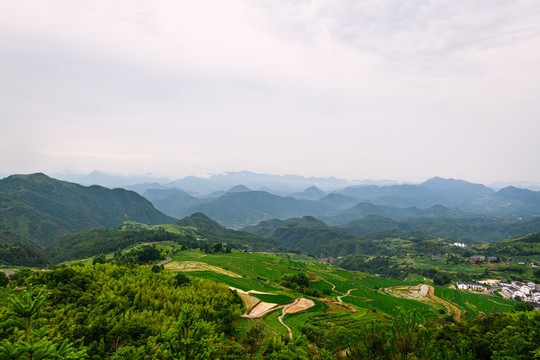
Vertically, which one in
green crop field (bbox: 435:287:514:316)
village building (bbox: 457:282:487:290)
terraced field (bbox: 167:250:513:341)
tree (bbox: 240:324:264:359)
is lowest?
village building (bbox: 457:282:487:290)

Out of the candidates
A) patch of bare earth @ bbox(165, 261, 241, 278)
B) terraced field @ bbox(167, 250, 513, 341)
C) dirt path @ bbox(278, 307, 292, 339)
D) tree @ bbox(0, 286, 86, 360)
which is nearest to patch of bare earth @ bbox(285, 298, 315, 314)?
dirt path @ bbox(278, 307, 292, 339)

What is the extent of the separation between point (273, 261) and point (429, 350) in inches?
4749

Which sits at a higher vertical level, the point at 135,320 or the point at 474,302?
the point at 135,320

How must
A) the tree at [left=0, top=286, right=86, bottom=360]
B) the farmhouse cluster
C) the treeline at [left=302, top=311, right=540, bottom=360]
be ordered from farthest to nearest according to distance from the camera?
the farmhouse cluster, the treeline at [left=302, top=311, right=540, bottom=360], the tree at [left=0, top=286, right=86, bottom=360]

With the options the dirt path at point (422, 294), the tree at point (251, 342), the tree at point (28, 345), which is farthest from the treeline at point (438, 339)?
the dirt path at point (422, 294)

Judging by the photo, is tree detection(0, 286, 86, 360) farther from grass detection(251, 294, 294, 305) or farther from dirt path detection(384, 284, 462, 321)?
dirt path detection(384, 284, 462, 321)

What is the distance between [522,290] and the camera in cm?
12250

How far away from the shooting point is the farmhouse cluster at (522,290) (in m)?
114

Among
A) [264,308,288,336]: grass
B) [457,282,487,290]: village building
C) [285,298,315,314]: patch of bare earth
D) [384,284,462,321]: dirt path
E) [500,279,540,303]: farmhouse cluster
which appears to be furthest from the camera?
[457,282,487,290]: village building

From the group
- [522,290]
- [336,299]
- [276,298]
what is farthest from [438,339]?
[522,290]

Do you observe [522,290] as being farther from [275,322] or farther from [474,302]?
[275,322]

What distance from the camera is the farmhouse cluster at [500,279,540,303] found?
114 meters

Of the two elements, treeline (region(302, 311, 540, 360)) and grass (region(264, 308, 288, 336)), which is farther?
grass (region(264, 308, 288, 336))

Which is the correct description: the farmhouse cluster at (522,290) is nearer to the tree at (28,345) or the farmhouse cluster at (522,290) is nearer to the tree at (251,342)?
the tree at (251,342)
